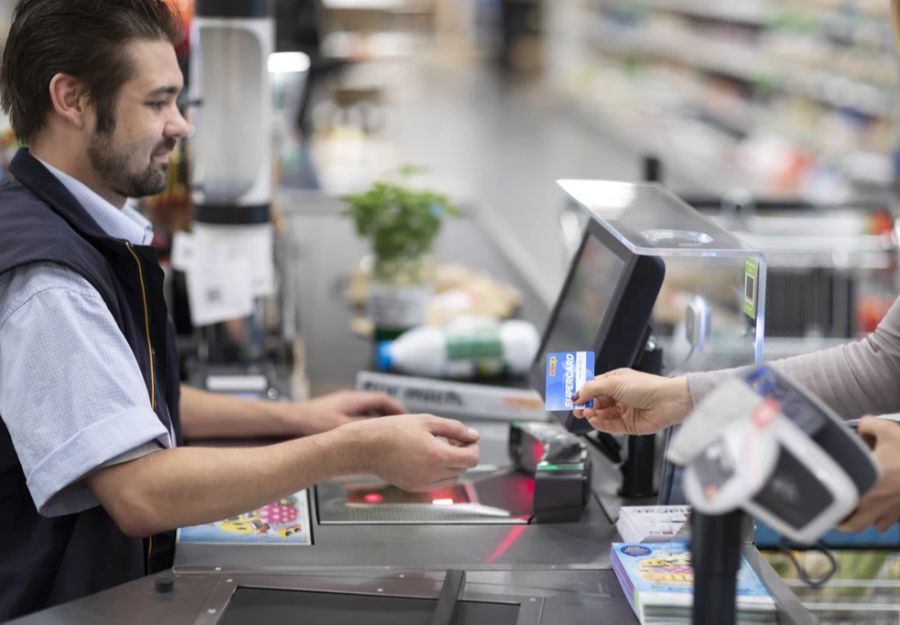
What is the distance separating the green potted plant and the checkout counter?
2.99 ft

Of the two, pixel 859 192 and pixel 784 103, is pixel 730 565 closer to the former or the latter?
pixel 859 192

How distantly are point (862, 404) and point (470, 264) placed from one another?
7.79 feet

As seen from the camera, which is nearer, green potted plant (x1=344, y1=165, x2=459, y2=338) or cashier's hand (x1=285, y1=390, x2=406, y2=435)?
cashier's hand (x1=285, y1=390, x2=406, y2=435)

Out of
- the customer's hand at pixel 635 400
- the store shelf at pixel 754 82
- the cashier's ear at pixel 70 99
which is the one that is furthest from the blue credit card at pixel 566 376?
the store shelf at pixel 754 82

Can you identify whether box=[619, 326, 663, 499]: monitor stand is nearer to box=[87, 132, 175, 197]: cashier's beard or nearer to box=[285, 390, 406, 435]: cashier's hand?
box=[285, 390, 406, 435]: cashier's hand

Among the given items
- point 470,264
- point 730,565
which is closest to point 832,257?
point 470,264

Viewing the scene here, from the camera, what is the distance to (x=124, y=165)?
6.70 feet

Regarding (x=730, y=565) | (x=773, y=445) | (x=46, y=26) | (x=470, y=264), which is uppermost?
(x=46, y=26)

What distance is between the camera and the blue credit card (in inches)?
77.2

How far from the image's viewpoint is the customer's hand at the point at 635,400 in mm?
1922

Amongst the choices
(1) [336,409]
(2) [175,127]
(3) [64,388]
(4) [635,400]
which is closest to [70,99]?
(2) [175,127]

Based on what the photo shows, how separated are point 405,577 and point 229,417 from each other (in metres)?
0.82

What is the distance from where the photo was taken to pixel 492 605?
1765mm

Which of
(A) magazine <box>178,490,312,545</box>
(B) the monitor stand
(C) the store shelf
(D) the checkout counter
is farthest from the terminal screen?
(C) the store shelf
